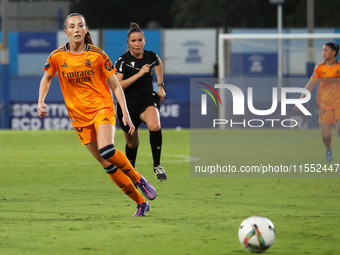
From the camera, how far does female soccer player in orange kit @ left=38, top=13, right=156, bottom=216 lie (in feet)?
21.2

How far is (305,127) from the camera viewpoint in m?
17.9

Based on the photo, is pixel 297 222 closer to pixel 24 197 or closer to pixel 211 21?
pixel 24 197

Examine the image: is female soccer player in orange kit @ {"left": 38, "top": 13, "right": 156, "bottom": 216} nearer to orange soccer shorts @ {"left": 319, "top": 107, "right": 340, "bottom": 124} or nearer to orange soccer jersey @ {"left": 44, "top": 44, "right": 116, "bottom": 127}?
orange soccer jersey @ {"left": 44, "top": 44, "right": 116, "bottom": 127}

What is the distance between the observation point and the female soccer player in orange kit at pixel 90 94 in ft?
21.2

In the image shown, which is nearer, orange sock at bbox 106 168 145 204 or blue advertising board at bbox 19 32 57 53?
orange sock at bbox 106 168 145 204

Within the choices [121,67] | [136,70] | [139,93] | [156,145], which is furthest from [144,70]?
[156,145]

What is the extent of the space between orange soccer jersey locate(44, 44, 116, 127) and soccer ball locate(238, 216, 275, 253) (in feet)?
7.37

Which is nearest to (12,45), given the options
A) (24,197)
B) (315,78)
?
(315,78)

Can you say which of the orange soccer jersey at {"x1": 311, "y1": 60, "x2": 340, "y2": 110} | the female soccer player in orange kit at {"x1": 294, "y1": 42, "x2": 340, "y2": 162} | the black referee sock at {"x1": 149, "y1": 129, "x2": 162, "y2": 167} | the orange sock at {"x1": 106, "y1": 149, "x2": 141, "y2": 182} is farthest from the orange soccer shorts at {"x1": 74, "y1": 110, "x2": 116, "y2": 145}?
the orange soccer jersey at {"x1": 311, "y1": 60, "x2": 340, "y2": 110}

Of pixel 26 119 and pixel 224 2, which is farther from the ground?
pixel 224 2

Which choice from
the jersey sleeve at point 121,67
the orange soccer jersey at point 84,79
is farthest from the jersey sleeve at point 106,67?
the jersey sleeve at point 121,67

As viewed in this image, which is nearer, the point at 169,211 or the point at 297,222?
the point at 297,222

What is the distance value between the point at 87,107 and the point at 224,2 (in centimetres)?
4275

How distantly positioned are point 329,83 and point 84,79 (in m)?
6.82
